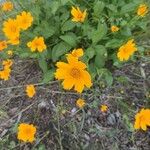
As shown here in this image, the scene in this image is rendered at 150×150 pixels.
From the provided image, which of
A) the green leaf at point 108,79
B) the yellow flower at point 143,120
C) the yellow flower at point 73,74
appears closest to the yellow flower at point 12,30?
the yellow flower at point 73,74

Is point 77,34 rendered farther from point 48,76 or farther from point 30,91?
point 30,91

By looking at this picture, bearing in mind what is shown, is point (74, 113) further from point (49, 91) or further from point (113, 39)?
point (113, 39)

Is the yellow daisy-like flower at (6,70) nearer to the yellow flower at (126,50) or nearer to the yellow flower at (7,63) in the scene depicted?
the yellow flower at (7,63)

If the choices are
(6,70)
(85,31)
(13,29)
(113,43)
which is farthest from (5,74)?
(113,43)

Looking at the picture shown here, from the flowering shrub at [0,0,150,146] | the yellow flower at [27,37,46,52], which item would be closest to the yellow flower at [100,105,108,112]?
the flowering shrub at [0,0,150,146]

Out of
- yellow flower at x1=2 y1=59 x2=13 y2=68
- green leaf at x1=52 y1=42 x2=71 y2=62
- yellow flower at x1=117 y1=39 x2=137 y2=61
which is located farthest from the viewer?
yellow flower at x1=2 y1=59 x2=13 y2=68

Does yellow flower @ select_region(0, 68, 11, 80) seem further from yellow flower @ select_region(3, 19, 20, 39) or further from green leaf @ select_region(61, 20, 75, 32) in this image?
green leaf @ select_region(61, 20, 75, 32)
